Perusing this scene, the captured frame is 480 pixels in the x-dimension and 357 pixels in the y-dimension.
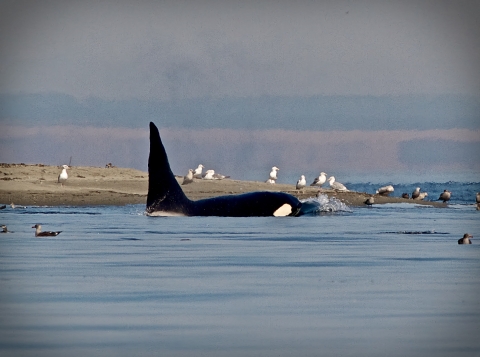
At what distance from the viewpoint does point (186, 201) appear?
2517 centimetres

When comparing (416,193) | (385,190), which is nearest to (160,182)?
(385,190)

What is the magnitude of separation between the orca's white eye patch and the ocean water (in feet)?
19.0

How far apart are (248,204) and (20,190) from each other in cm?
1445

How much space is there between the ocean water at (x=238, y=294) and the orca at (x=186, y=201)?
5277 millimetres

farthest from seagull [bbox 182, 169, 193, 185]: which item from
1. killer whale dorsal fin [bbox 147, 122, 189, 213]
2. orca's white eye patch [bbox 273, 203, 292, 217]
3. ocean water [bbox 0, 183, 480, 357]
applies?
ocean water [bbox 0, 183, 480, 357]

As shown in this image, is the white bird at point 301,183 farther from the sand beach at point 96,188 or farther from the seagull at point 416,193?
the seagull at point 416,193

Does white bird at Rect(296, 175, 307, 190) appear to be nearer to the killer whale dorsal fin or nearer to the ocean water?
the killer whale dorsal fin

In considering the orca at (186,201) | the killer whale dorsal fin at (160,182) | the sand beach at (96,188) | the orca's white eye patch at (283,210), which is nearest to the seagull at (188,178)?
the sand beach at (96,188)

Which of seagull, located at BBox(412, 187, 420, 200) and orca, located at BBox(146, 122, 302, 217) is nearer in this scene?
orca, located at BBox(146, 122, 302, 217)

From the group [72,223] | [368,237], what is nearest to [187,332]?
[368,237]

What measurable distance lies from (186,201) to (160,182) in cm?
111

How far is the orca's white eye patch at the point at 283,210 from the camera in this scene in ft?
82.6

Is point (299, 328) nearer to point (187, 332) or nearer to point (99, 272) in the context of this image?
point (187, 332)

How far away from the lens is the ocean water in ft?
27.7
